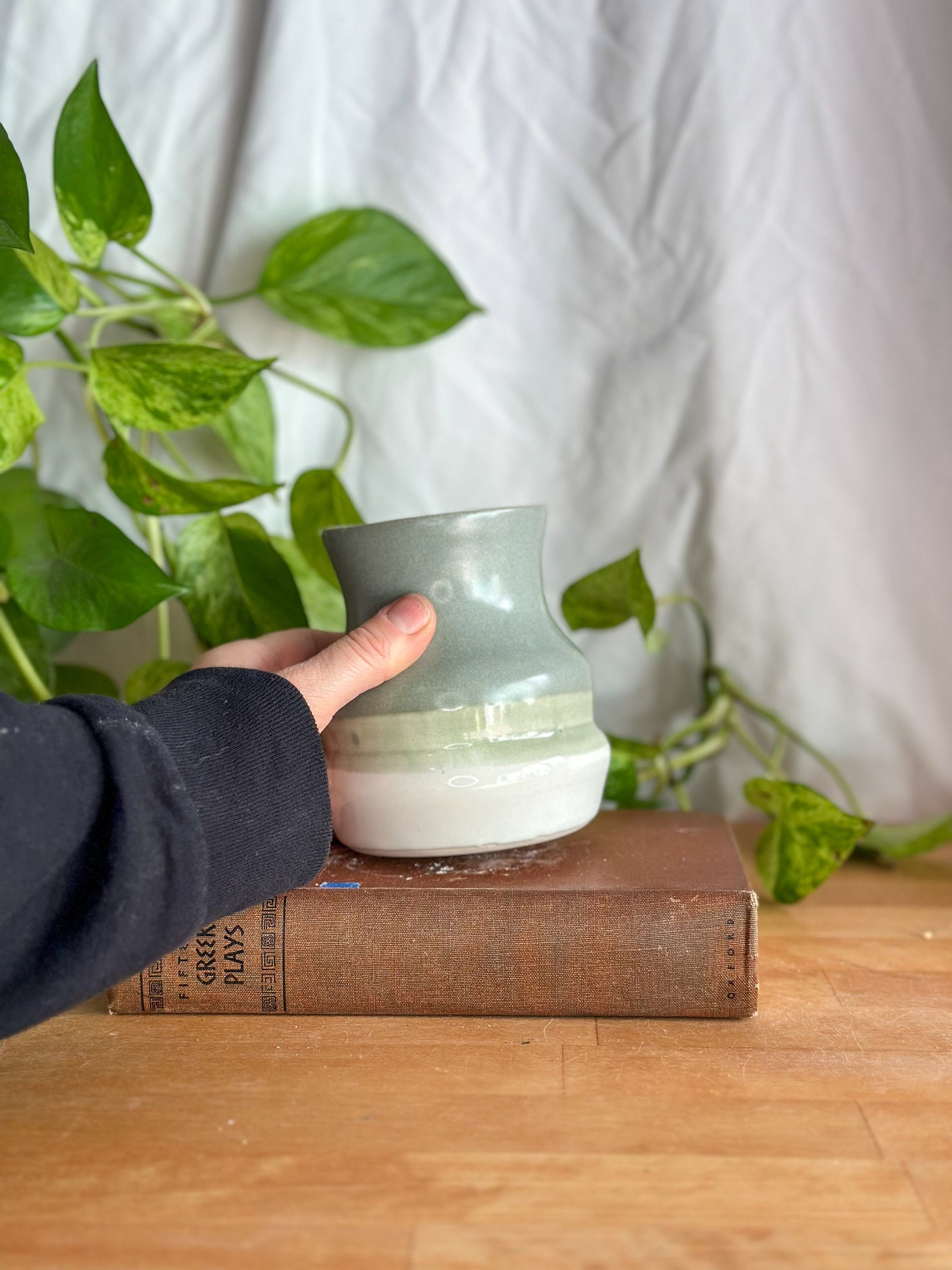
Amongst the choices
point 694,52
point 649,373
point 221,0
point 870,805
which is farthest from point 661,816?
point 221,0

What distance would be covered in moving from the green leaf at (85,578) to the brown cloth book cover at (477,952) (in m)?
0.21

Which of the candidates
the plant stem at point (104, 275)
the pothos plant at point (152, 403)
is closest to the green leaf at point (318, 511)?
the pothos plant at point (152, 403)

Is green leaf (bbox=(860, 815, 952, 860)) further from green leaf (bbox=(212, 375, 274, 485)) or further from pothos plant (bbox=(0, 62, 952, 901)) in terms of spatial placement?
green leaf (bbox=(212, 375, 274, 485))

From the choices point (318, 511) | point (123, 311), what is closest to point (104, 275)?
point (123, 311)

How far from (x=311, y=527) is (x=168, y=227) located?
34 centimetres

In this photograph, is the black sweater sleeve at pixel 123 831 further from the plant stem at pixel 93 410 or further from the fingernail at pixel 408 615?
the plant stem at pixel 93 410

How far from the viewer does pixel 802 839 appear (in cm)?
76

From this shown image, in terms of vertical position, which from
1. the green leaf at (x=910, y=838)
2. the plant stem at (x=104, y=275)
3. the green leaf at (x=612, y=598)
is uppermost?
the plant stem at (x=104, y=275)

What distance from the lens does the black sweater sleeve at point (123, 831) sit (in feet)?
1.60

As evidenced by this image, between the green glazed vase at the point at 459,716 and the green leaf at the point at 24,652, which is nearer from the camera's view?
the green glazed vase at the point at 459,716

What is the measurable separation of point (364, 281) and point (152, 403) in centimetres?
27

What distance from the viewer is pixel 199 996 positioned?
0.63 metres

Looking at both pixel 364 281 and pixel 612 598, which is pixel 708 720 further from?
pixel 364 281

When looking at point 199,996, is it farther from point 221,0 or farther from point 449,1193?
point 221,0
